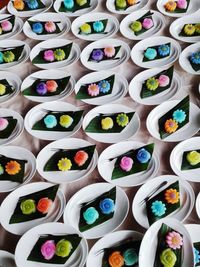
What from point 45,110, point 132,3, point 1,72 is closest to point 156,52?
point 132,3

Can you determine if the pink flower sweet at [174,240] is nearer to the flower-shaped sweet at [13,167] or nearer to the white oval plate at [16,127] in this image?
the flower-shaped sweet at [13,167]

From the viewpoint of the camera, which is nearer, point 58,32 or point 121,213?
point 121,213

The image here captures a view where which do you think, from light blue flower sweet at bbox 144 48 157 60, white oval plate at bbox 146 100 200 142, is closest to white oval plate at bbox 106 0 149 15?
light blue flower sweet at bbox 144 48 157 60

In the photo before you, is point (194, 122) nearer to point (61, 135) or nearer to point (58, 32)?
point (61, 135)

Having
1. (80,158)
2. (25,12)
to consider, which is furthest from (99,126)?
(25,12)

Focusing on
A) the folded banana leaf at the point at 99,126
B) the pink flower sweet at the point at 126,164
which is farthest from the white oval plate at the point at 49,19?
the pink flower sweet at the point at 126,164

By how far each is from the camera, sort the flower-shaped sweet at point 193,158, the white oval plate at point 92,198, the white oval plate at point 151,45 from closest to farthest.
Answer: the white oval plate at point 92,198 → the flower-shaped sweet at point 193,158 → the white oval plate at point 151,45
